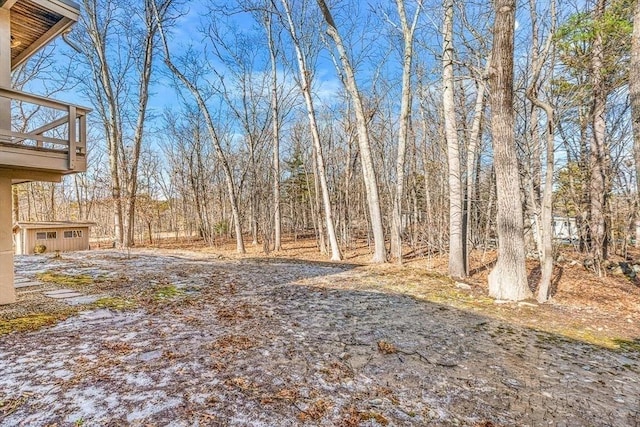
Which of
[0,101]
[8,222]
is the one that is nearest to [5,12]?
[0,101]

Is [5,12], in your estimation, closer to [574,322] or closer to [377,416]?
[377,416]

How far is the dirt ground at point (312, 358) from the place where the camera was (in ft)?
7.54

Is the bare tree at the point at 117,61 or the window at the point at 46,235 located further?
the bare tree at the point at 117,61

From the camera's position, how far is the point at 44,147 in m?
4.96

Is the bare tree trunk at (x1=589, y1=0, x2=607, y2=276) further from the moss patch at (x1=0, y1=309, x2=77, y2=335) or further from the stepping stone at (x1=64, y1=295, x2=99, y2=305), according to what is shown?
the moss patch at (x1=0, y1=309, x2=77, y2=335)

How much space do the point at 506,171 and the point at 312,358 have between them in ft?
15.9

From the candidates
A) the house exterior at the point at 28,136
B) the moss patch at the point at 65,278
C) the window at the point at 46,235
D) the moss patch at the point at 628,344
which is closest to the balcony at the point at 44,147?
the house exterior at the point at 28,136

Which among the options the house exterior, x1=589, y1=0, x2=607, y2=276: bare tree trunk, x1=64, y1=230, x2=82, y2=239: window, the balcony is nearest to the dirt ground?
the house exterior

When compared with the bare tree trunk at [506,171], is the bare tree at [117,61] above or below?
above

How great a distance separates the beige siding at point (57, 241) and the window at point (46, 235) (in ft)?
0.12

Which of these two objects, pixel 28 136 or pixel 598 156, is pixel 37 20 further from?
pixel 598 156

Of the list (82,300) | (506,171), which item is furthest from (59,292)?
(506,171)

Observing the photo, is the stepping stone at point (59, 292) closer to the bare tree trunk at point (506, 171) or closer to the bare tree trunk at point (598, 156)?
the bare tree trunk at point (506, 171)

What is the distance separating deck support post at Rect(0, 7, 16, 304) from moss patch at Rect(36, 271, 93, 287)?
4.24 feet
